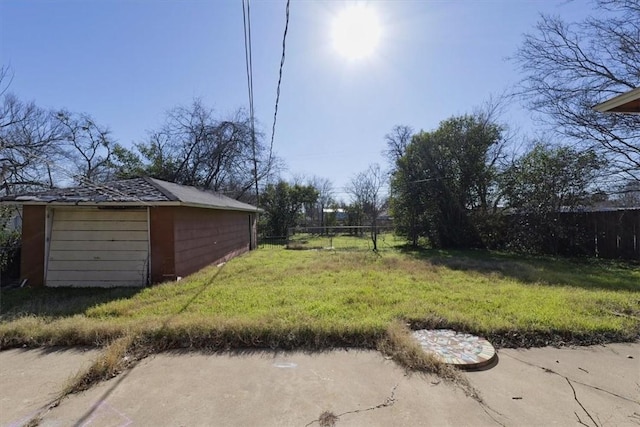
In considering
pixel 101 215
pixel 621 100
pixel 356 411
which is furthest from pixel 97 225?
pixel 621 100

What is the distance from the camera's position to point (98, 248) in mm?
6578

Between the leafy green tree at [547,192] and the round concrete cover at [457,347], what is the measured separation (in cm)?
994

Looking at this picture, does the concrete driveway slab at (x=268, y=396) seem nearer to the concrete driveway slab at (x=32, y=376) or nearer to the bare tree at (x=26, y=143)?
the concrete driveway slab at (x=32, y=376)

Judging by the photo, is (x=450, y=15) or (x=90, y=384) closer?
(x=90, y=384)

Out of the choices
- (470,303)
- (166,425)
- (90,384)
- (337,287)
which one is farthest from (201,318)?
(470,303)

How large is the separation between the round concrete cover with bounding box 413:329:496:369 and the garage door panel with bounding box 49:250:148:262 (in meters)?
5.80

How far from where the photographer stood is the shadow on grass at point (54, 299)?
181 inches

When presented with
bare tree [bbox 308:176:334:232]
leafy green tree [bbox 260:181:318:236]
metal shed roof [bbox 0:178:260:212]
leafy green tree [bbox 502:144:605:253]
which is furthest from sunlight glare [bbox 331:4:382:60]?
bare tree [bbox 308:176:334:232]

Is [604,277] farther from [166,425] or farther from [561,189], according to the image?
[166,425]

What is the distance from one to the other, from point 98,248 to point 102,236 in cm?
26

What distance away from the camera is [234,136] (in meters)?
17.8

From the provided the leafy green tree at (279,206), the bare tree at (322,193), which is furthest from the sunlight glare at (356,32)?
the bare tree at (322,193)

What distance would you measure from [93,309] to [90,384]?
8.13 feet

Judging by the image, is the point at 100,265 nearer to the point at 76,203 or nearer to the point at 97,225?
the point at 97,225
